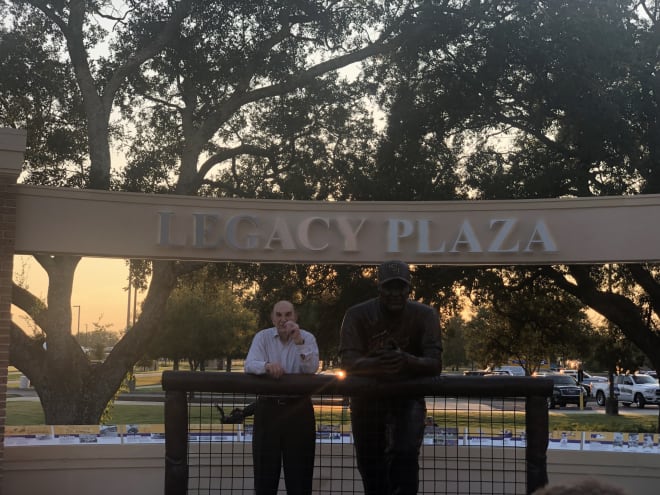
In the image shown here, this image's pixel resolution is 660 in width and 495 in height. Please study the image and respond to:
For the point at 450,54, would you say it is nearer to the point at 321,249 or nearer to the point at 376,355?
the point at 321,249

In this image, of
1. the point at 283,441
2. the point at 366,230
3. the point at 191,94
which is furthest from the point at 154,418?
the point at 283,441

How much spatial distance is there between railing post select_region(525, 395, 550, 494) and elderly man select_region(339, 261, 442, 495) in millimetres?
456

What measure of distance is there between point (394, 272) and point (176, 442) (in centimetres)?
130

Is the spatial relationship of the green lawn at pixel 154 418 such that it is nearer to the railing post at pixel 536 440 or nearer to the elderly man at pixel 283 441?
the elderly man at pixel 283 441

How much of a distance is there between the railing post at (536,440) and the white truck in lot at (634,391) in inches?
1370

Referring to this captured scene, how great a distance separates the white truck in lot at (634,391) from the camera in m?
37.3

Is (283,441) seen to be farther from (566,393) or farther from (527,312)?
(566,393)

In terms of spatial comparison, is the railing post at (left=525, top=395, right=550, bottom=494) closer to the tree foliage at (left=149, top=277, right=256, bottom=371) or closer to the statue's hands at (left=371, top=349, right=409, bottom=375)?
the statue's hands at (left=371, top=349, right=409, bottom=375)

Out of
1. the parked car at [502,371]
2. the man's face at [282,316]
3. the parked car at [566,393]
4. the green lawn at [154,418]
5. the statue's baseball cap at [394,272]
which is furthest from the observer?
the parked car at [566,393]

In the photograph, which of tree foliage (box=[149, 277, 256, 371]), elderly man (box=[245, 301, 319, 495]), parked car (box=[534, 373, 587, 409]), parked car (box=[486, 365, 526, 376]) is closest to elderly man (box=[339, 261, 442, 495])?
elderly man (box=[245, 301, 319, 495])

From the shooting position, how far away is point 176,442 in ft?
12.5

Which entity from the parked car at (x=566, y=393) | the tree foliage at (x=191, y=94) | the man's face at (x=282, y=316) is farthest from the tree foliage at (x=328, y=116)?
the parked car at (x=566, y=393)

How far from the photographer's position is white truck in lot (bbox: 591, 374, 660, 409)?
37.3m

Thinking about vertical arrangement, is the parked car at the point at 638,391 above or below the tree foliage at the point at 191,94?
below
